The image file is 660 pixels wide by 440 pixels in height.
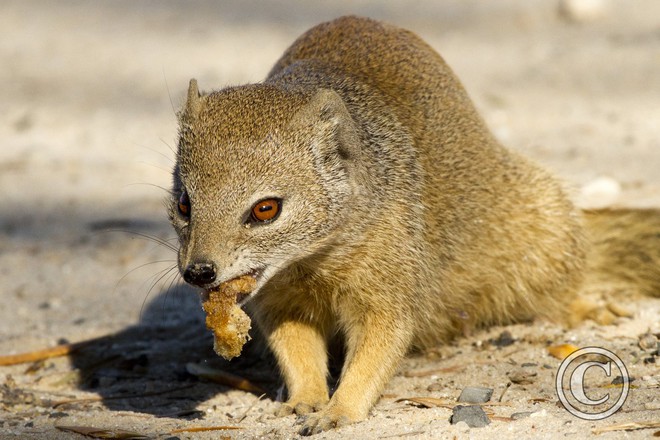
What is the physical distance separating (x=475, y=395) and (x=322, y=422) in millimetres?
632

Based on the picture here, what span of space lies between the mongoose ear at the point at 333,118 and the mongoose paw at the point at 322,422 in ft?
3.47

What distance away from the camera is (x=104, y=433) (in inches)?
146

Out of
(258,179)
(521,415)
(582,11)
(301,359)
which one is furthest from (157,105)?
(521,415)

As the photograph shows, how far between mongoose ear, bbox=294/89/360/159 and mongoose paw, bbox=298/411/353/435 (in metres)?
1.06

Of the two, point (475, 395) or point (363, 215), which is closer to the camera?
point (475, 395)

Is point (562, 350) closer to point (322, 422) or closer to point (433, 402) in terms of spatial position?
point (433, 402)

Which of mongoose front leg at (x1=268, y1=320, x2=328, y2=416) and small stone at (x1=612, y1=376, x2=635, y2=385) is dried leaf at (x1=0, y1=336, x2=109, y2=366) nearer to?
mongoose front leg at (x1=268, y1=320, x2=328, y2=416)

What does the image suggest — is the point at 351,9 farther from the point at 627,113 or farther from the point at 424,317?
the point at 424,317

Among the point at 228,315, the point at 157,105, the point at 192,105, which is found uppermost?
the point at 157,105

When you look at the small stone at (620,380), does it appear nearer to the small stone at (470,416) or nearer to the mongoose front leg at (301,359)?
the small stone at (470,416)

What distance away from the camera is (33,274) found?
6457 millimetres

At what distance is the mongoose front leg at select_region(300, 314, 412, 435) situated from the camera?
13.2ft

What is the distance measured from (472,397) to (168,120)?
18.8 feet

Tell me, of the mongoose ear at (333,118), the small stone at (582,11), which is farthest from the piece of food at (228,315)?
the small stone at (582,11)
